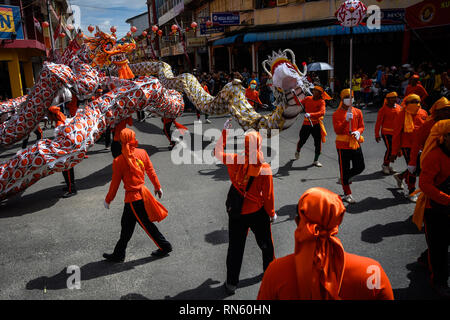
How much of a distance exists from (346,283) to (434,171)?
1.94 m

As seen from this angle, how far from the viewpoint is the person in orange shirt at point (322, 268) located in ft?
5.84

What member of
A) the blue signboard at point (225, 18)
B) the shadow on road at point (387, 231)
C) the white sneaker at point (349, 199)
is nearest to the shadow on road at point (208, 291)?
the shadow on road at point (387, 231)

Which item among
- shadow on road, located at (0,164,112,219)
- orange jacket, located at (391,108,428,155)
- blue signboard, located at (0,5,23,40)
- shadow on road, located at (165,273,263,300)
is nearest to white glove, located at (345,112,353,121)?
orange jacket, located at (391,108,428,155)

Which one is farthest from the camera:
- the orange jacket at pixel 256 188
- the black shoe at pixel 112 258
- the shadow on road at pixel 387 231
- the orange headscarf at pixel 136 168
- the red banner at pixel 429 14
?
the red banner at pixel 429 14

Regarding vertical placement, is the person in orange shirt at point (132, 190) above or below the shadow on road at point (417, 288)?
above

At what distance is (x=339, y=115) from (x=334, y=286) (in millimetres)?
4309

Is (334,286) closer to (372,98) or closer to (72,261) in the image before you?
(72,261)

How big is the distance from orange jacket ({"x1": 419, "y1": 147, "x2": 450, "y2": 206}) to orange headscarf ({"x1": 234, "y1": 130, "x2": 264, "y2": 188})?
1526 mm

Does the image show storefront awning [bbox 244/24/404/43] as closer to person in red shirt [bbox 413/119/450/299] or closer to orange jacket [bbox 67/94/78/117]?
orange jacket [bbox 67/94/78/117]

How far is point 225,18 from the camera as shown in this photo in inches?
786

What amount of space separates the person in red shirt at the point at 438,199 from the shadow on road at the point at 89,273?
307cm

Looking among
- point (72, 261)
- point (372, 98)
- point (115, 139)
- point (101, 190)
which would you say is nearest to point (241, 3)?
point (372, 98)

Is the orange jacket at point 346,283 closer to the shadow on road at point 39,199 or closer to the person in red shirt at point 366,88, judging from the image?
the shadow on road at point 39,199

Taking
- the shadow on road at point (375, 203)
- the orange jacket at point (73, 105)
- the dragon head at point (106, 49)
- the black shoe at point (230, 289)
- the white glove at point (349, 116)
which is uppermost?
the dragon head at point (106, 49)
